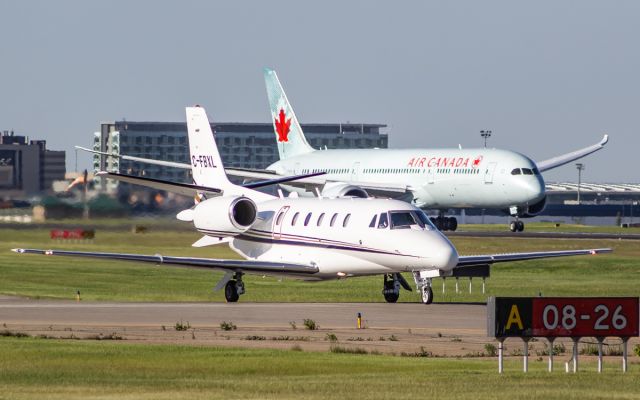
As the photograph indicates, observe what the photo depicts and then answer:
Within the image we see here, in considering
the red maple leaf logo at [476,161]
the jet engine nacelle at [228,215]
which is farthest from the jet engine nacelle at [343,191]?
the jet engine nacelle at [228,215]

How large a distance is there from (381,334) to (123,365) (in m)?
7.90

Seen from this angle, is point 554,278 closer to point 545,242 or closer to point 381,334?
point 545,242

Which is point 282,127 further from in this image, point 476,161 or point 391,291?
point 391,291

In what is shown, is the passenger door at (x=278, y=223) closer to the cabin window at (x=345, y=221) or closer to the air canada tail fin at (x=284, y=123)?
the cabin window at (x=345, y=221)

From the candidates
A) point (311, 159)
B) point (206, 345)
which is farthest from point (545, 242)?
point (206, 345)

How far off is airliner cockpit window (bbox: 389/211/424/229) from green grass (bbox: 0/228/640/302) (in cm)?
579

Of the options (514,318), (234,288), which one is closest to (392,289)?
(234,288)

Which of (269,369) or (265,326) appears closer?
(269,369)

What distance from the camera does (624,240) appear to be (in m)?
76.0

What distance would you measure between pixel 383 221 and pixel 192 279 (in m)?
16.9

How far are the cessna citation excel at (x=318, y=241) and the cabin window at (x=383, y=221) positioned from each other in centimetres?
3

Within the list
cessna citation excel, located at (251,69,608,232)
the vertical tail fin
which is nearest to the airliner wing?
cessna citation excel, located at (251,69,608,232)

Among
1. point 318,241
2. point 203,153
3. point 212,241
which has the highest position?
point 203,153

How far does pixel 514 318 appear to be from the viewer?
78.5 ft
